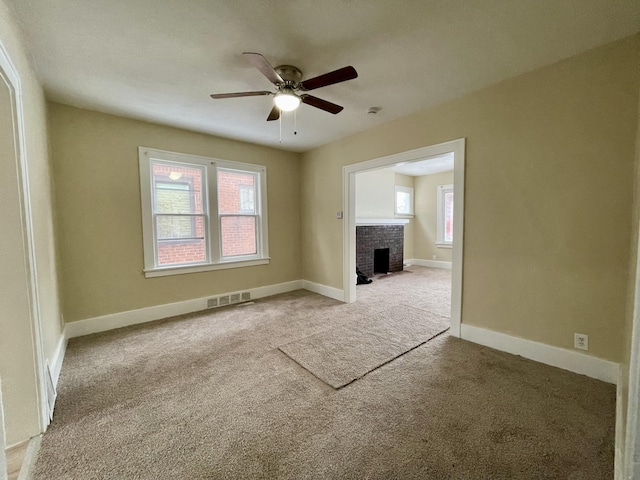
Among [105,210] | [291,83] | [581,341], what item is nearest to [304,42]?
[291,83]

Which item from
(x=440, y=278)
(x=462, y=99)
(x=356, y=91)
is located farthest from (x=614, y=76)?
(x=440, y=278)

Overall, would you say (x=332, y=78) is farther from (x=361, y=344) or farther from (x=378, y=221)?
(x=378, y=221)

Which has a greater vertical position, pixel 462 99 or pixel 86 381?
pixel 462 99

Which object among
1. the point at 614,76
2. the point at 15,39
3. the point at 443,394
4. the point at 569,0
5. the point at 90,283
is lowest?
the point at 443,394

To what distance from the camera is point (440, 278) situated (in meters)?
5.80

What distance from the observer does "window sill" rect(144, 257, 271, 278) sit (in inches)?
136

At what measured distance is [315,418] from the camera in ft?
5.68

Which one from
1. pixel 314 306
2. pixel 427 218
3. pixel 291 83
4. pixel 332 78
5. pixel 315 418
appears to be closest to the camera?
pixel 315 418

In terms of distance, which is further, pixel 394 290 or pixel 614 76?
pixel 394 290

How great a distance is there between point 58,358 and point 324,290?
127 inches

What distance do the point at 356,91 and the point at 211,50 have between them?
51.0 inches

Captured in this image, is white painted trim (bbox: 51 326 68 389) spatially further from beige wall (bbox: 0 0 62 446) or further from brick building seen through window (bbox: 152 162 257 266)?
brick building seen through window (bbox: 152 162 257 266)

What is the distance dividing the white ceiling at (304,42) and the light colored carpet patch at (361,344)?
2478 millimetres

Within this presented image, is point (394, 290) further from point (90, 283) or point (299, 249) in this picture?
point (90, 283)
